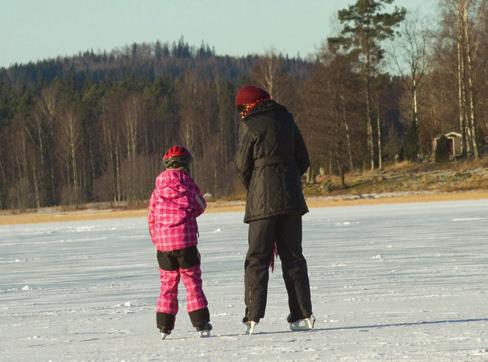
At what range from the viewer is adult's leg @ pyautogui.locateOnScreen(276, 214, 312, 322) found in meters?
6.56

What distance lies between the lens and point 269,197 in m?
6.45

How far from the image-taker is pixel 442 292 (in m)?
8.45

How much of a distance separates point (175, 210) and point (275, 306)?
1788 millimetres

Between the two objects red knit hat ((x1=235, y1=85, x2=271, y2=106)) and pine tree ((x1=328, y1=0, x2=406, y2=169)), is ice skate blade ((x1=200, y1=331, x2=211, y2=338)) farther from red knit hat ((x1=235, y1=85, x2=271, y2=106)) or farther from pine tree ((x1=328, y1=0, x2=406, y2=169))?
pine tree ((x1=328, y1=0, x2=406, y2=169))

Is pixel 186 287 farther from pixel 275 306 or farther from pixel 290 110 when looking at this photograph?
pixel 290 110

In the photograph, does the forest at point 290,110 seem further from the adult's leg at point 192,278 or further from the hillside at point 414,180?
the adult's leg at point 192,278

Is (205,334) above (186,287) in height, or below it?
below

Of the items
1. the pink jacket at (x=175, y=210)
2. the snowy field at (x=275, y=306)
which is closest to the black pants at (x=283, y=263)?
the snowy field at (x=275, y=306)

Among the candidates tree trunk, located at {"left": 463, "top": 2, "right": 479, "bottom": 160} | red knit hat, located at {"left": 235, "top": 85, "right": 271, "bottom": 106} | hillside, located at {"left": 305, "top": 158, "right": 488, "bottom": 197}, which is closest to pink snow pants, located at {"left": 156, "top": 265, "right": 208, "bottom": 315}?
red knit hat, located at {"left": 235, "top": 85, "right": 271, "bottom": 106}

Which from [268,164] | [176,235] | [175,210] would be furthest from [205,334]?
[268,164]

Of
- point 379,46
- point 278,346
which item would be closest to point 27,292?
point 278,346

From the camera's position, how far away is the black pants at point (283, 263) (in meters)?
6.52

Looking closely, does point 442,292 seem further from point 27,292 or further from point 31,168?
point 31,168

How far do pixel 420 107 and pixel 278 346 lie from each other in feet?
226
